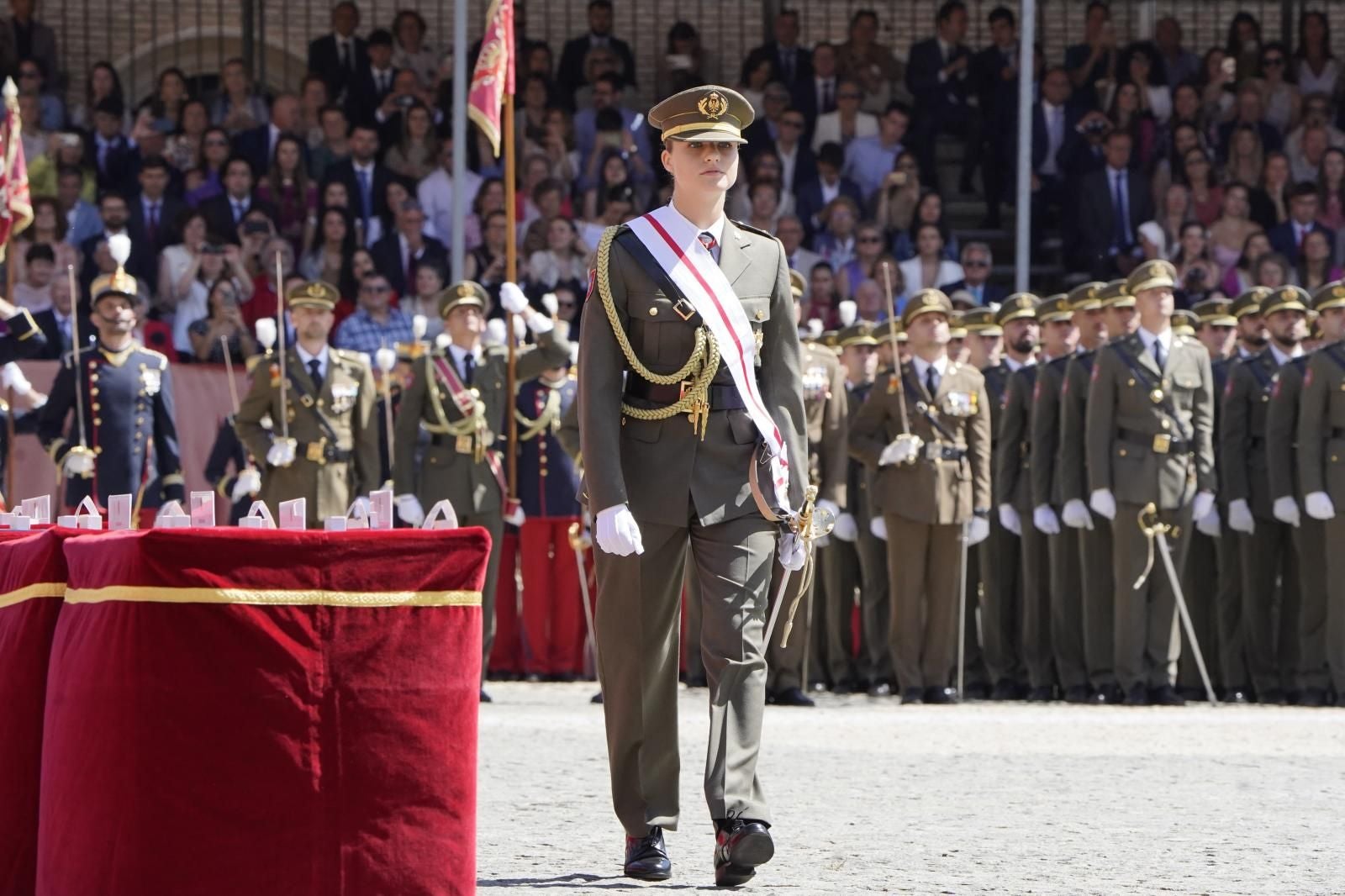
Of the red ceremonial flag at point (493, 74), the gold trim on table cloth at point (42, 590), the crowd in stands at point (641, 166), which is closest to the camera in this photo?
the gold trim on table cloth at point (42, 590)

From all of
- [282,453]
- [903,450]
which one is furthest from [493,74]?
[903,450]

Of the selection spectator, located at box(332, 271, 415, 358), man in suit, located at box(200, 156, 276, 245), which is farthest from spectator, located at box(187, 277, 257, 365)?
man in suit, located at box(200, 156, 276, 245)

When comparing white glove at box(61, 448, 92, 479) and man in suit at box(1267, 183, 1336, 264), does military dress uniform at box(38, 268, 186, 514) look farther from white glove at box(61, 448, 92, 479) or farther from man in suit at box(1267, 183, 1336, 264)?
man in suit at box(1267, 183, 1336, 264)

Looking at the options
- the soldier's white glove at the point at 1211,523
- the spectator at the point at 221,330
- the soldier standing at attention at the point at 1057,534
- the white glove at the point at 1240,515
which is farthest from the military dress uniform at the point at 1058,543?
the spectator at the point at 221,330

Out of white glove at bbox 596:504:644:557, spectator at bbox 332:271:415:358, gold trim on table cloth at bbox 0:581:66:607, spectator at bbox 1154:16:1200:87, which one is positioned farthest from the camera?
spectator at bbox 1154:16:1200:87

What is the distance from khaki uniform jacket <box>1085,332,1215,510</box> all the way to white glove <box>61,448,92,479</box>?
15.1 feet

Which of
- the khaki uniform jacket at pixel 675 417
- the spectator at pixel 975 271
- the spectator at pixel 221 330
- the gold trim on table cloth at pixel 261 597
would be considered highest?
the spectator at pixel 975 271

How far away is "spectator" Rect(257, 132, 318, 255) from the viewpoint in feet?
53.2

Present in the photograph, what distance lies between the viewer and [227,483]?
12273 mm

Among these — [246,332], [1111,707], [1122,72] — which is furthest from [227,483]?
[1122,72]

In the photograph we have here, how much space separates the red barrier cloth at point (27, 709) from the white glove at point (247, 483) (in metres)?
6.62

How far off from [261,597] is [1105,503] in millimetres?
7429

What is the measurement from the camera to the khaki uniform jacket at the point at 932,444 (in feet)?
37.6

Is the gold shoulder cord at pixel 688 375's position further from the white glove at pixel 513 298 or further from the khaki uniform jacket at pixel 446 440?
the khaki uniform jacket at pixel 446 440
